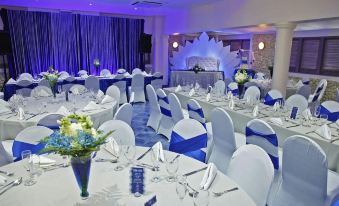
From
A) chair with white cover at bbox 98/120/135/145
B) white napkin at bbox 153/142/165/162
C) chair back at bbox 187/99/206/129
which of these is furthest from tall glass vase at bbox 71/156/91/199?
chair back at bbox 187/99/206/129

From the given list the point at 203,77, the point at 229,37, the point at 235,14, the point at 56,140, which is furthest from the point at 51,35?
the point at 56,140

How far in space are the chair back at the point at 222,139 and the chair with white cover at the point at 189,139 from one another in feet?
1.29

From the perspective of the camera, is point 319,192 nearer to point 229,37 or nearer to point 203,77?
point 203,77

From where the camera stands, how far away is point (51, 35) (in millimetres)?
9727

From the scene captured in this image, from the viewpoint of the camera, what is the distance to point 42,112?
3.70m

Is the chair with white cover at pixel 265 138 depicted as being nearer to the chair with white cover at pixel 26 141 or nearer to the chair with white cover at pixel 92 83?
the chair with white cover at pixel 26 141

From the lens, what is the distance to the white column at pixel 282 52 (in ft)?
18.9

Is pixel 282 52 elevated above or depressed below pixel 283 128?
above

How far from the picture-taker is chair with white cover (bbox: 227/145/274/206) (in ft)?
6.17

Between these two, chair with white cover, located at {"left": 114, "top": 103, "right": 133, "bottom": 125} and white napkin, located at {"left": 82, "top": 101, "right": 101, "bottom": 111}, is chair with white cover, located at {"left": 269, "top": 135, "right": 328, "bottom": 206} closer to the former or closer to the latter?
chair with white cover, located at {"left": 114, "top": 103, "right": 133, "bottom": 125}

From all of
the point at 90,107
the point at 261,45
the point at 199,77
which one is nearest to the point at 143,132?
the point at 90,107

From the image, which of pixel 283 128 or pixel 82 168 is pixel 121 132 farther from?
pixel 283 128

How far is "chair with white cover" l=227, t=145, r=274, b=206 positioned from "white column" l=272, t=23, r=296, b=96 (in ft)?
14.7

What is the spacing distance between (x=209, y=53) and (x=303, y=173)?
30.2ft
